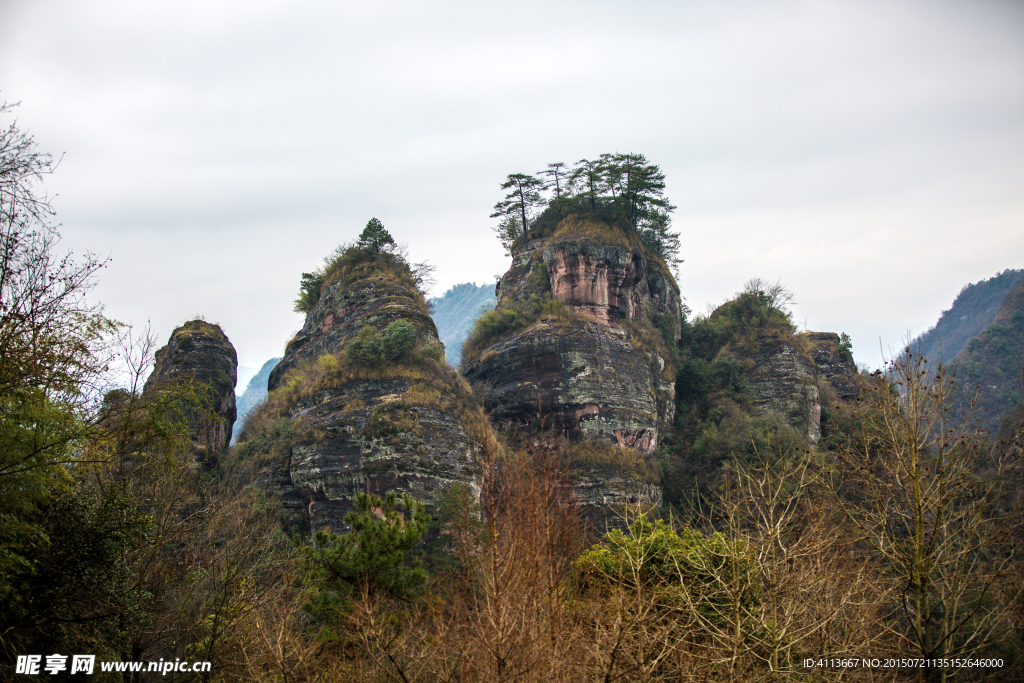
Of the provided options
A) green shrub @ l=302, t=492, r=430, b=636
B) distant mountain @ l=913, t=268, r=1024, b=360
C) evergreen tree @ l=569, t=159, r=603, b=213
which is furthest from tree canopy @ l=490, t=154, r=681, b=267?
distant mountain @ l=913, t=268, r=1024, b=360

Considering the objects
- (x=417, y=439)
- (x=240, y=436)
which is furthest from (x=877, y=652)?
(x=240, y=436)

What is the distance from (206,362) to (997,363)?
89667mm

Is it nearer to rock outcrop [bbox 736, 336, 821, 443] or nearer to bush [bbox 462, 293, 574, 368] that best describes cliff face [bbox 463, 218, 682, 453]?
bush [bbox 462, 293, 574, 368]

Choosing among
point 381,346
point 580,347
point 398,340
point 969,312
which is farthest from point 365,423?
point 969,312

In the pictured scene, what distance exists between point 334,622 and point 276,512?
62.4ft

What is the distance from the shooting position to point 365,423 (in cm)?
3756

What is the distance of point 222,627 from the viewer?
48.2 feet

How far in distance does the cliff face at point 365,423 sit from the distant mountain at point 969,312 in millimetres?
117154

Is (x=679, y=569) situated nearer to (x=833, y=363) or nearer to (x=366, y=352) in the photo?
(x=366, y=352)

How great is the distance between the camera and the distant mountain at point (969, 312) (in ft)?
425

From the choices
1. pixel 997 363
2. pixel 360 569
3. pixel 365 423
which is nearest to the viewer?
pixel 360 569

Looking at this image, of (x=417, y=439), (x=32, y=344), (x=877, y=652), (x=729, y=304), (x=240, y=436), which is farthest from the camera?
(x=729, y=304)

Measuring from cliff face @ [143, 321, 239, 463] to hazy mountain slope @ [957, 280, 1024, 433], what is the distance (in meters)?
72.1

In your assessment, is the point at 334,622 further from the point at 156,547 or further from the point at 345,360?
the point at 345,360
